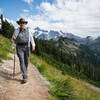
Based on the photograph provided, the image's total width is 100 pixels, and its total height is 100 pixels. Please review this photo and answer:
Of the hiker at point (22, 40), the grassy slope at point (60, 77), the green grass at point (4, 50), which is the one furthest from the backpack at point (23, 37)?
the green grass at point (4, 50)

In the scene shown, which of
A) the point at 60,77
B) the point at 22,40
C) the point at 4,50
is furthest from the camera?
the point at 4,50

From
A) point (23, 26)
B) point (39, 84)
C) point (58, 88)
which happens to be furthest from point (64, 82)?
point (23, 26)

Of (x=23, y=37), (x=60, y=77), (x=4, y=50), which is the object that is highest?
(x=23, y=37)

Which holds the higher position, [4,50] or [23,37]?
[23,37]

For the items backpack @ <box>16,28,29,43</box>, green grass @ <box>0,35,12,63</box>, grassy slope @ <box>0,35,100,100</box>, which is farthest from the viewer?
green grass @ <box>0,35,12,63</box>

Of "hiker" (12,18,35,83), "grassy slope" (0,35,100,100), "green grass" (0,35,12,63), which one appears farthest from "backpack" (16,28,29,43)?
"green grass" (0,35,12,63)

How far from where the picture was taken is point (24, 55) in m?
5.75

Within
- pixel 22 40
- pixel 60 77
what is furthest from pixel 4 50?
pixel 60 77

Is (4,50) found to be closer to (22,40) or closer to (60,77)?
(22,40)

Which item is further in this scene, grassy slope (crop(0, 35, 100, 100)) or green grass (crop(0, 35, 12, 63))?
green grass (crop(0, 35, 12, 63))

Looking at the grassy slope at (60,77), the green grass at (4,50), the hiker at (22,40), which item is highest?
the hiker at (22,40)

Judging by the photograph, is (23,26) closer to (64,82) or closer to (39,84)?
(39,84)

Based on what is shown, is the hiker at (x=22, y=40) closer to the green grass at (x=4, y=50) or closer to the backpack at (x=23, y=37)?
the backpack at (x=23, y=37)

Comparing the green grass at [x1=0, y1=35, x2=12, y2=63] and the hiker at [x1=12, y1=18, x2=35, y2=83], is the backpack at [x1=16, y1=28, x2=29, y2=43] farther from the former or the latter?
the green grass at [x1=0, y1=35, x2=12, y2=63]
